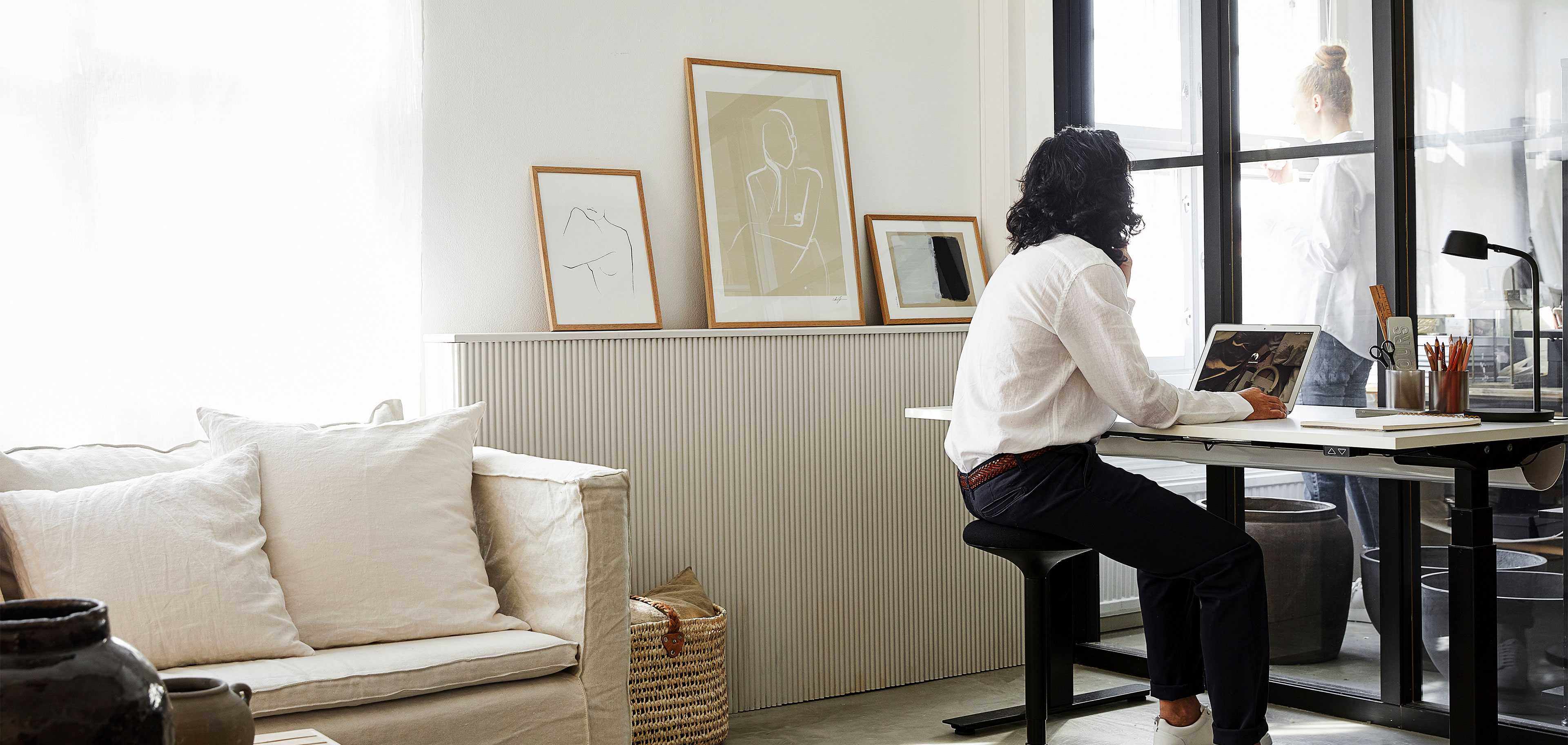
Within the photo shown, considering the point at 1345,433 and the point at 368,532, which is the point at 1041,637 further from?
the point at 368,532

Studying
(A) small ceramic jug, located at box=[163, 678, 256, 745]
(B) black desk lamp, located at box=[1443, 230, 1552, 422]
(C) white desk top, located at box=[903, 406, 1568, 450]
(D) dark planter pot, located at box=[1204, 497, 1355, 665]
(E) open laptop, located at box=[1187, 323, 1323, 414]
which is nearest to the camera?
(A) small ceramic jug, located at box=[163, 678, 256, 745]

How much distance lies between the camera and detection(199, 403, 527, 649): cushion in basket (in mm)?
2371

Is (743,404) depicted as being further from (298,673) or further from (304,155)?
(298,673)

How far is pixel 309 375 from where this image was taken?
2.92 metres

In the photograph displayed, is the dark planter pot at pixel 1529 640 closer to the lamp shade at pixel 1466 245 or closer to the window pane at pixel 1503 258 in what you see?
the window pane at pixel 1503 258

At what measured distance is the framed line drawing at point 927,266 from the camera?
371cm

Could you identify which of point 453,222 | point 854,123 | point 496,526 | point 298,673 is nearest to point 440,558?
point 496,526

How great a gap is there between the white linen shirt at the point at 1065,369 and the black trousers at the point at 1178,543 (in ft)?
0.23

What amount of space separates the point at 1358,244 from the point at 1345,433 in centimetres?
113

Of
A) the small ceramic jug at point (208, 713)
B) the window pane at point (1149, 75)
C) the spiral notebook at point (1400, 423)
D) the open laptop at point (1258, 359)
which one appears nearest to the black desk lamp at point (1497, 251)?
the spiral notebook at point (1400, 423)

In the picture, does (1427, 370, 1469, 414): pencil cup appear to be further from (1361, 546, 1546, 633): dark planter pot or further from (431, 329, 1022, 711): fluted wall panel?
(431, 329, 1022, 711): fluted wall panel

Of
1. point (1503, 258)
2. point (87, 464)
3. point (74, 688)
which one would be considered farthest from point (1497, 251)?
point (87, 464)

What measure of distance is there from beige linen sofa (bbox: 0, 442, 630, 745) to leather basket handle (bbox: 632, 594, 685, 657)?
1.38 ft

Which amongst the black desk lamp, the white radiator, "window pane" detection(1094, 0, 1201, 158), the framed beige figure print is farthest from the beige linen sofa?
"window pane" detection(1094, 0, 1201, 158)
